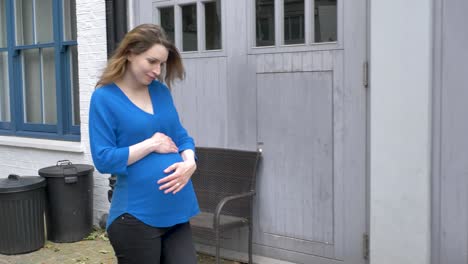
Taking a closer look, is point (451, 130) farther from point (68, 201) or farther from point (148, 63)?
point (68, 201)

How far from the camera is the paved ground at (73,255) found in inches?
211

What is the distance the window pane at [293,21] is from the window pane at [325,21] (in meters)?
0.14

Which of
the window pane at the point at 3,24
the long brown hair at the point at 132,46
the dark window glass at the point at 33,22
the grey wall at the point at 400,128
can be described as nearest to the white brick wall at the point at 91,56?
the dark window glass at the point at 33,22

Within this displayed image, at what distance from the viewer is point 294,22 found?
461 centimetres

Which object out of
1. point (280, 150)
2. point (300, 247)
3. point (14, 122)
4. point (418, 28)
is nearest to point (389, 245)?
point (300, 247)

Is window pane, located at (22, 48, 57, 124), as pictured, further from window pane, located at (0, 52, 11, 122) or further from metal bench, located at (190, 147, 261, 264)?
metal bench, located at (190, 147, 261, 264)

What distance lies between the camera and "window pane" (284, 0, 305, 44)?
4.56 m

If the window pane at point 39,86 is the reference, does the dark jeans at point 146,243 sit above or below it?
below

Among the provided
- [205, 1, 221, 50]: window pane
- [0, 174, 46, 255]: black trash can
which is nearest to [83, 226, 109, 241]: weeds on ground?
[0, 174, 46, 255]: black trash can

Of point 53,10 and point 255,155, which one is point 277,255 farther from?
point 53,10

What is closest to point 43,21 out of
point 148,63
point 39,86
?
point 39,86

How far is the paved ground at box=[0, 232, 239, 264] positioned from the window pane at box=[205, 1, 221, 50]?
1927mm

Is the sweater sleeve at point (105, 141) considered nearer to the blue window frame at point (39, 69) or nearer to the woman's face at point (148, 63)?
the woman's face at point (148, 63)

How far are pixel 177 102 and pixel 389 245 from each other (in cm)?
239
